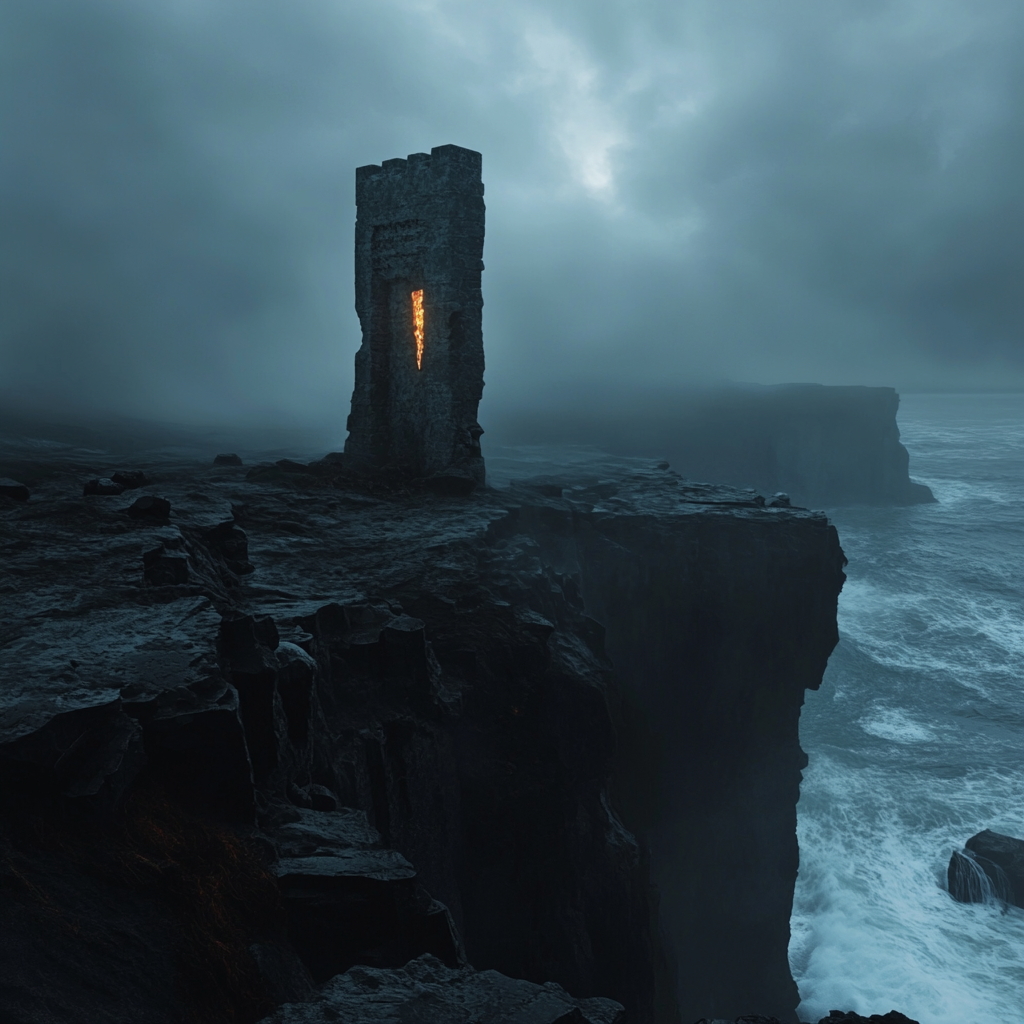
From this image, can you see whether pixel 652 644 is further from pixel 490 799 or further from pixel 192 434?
pixel 192 434

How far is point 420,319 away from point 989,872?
2447 centimetres

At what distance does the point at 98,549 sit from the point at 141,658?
3726 mm

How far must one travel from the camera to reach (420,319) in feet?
66.6

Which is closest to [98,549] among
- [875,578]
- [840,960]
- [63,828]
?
[63,828]

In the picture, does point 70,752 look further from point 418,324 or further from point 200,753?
point 418,324

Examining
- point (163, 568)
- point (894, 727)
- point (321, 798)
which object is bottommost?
point (894, 727)

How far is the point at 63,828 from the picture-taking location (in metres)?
4.82

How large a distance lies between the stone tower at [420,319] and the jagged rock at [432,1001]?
14.8 meters

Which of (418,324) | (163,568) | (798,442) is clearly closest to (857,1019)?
(163,568)

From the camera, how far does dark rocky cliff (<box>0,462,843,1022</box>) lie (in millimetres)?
4773

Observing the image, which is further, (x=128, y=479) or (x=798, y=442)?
(x=798, y=442)

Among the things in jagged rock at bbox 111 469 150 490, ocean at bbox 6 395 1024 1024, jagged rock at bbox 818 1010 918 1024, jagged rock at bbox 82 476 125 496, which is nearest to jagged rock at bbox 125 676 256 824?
jagged rock at bbox 818 1010 918 1024

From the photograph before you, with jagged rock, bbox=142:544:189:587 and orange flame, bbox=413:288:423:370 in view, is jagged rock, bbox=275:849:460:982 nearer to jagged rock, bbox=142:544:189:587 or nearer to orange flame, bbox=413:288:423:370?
jagged rock, bbox=142:544:189:587

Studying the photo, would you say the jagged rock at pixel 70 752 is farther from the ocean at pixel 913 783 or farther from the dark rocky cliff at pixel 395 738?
the ocean at pixel 913 783
